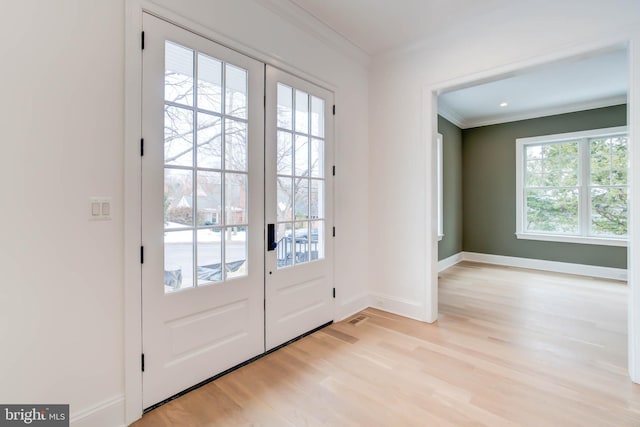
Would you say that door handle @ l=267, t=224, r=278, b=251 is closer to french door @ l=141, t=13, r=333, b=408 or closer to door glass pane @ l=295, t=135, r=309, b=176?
french door @ l=141, t=13, r=333, b=408

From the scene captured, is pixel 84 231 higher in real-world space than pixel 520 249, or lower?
higher

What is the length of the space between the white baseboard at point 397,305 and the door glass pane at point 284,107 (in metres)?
2.24

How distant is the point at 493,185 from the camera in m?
5.96

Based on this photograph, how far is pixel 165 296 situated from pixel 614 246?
6.56m

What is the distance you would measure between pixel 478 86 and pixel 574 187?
2.90 metres

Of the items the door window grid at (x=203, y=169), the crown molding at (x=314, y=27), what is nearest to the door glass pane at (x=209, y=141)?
the door window grid at (x=203, y=169)

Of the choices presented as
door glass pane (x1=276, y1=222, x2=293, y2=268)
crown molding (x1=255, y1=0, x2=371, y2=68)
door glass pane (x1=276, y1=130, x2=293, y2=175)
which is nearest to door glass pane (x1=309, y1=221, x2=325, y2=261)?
door glass pane (x1=276, y1=222, x2=293, y2=268)

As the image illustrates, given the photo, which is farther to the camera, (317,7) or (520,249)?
(520,249)

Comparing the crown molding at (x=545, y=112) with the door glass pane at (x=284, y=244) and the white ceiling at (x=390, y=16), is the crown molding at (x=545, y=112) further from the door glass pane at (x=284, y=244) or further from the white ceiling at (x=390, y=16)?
the door glass pane at (x=284, y=244)

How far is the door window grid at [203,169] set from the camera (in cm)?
187

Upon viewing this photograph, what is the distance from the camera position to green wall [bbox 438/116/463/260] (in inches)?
217

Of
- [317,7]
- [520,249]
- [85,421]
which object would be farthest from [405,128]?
[520,249]

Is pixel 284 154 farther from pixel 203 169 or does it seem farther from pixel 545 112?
pixel 545 112

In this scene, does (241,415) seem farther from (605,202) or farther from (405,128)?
(605,202)
